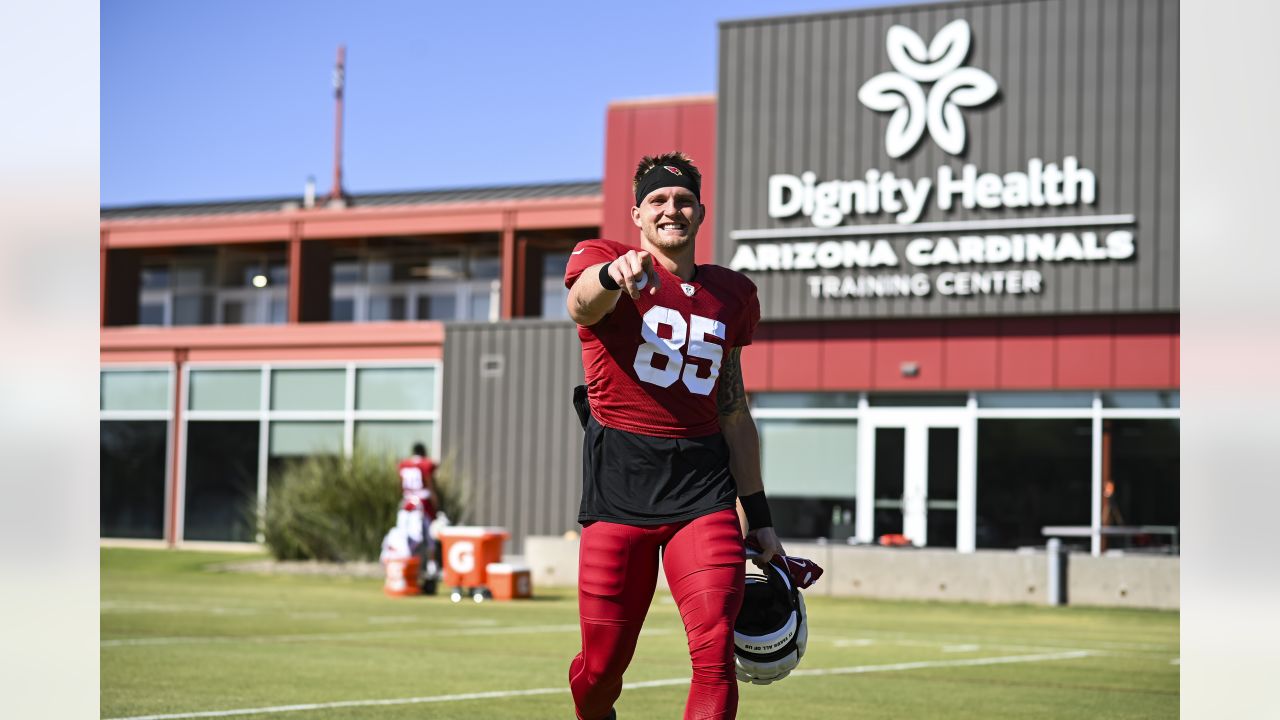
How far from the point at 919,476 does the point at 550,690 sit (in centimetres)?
1838

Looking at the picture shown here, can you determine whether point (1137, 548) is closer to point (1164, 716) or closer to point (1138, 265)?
point (1138, 265)

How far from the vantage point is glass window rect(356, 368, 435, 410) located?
1289 inches

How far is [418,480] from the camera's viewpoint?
21812mm

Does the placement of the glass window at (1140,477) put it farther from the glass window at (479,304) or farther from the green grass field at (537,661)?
the glass window at (479,304)

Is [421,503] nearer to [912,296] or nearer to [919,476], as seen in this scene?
[919,476]

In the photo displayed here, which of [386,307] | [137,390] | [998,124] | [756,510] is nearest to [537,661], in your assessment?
[756,510]

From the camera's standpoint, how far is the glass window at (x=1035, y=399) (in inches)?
1059

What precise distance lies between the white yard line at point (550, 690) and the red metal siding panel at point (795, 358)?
1452 cm

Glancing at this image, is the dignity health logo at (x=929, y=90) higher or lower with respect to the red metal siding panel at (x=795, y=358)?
higher

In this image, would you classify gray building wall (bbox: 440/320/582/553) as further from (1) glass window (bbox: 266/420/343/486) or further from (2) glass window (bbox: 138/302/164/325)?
(2) glass window (bbox: 138/302/164/325)

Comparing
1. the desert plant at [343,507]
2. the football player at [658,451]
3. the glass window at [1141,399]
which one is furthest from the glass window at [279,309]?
the football player at [658,451]
